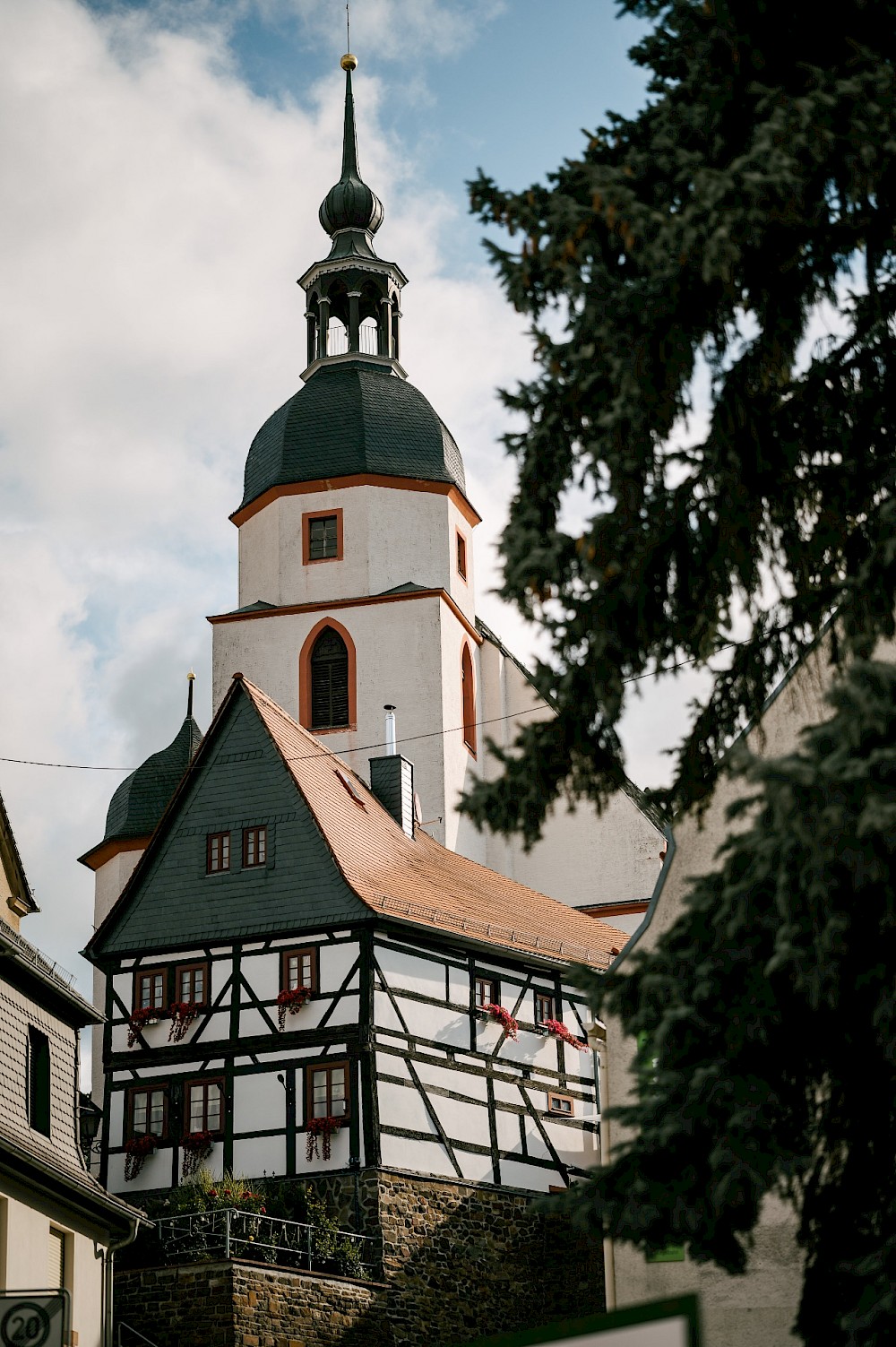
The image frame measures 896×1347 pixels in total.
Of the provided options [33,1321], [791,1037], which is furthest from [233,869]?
[791,1037]

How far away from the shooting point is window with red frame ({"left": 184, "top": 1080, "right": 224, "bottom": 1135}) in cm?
2792

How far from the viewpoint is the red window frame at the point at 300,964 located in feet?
92.4

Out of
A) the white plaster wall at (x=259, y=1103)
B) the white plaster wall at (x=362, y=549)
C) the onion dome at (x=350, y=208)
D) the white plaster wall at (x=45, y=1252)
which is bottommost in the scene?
the white plaster wall at (x=45, y=1252)

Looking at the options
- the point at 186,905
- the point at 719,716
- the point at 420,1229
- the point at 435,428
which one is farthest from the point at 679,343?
the point at 435,428

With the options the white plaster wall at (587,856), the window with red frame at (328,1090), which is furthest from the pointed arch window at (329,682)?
the window with red frame at (328,1090)

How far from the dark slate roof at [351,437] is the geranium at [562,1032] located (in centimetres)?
1785

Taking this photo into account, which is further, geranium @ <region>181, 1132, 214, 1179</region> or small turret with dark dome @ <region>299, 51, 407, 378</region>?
small turret with dark dome @ <region>299, 51, 407, 378</region>

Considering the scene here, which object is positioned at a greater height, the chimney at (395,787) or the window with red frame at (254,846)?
the chimney at (395,787)

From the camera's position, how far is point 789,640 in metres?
11.1

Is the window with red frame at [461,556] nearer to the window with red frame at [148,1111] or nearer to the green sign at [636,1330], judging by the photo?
the window with red frame at [148,1111]

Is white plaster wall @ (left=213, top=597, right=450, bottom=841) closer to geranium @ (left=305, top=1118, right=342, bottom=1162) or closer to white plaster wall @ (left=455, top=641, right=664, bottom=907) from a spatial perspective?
white plaster wall @ (left=455, top=641, right=664, bottom=907)

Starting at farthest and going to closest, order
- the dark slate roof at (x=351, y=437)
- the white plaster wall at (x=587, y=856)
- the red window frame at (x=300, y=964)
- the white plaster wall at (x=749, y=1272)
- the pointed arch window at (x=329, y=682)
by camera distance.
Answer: the dark slate roof at (x=351, y=437) < the pointed arch window at (x=329, y=682) < the white plaster wall at (x=587, y=856) < the red window frame at (x=300, y=964) < the white plaster wall at (x=749, y=1272)

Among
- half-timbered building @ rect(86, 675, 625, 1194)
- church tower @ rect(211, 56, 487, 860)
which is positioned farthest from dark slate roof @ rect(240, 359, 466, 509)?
half-timbered building @ rect(86, 675, 625, 1194)

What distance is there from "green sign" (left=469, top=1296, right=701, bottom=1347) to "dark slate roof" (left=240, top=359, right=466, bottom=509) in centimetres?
4084
